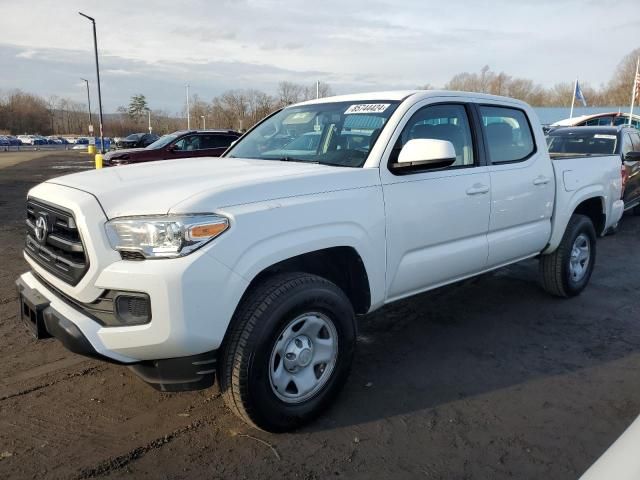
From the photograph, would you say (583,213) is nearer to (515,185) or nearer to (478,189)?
(515,185)

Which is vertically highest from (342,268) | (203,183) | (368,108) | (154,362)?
(368,108)

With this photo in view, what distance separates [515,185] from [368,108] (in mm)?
1447

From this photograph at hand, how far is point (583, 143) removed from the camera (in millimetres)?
9516

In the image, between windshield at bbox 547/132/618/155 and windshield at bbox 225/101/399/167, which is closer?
windshield at bbox 225/101/399/167

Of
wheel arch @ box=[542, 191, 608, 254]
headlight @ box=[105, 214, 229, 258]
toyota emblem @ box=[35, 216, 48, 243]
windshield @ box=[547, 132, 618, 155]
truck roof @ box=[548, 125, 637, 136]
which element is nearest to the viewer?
headlight @ box=[105, 214, 229, 258]

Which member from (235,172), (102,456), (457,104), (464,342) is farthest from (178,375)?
(457,104)

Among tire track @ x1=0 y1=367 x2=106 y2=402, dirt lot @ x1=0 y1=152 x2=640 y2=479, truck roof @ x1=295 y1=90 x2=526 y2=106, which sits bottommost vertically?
dirt lot @ x1=0 y1=152 x2=640 y2=479

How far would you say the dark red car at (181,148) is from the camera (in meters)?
13.9

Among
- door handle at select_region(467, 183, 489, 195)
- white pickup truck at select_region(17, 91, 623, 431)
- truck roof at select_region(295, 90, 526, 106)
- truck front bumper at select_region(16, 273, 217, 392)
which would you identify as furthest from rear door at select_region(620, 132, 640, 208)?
truck front bumper at select_region(16, 273, 217, 392)

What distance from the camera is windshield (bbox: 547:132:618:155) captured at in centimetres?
928

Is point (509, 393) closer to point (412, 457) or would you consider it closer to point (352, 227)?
point (412, 457)

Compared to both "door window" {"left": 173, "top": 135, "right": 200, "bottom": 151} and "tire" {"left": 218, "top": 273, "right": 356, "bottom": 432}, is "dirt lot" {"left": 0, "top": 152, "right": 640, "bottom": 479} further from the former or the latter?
"door window" {"left": 173, "top": 135, "right": 200, "bottom": 151}

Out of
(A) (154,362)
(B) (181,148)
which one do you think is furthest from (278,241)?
(B) (181,148)

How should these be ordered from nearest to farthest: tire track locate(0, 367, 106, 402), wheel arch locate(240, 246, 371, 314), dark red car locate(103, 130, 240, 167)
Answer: wheel arch locate(240, 246, 371, 314) → tire track locate(0, 367, 106, 402) → dark red car locate(103, 130, 240, 167)
